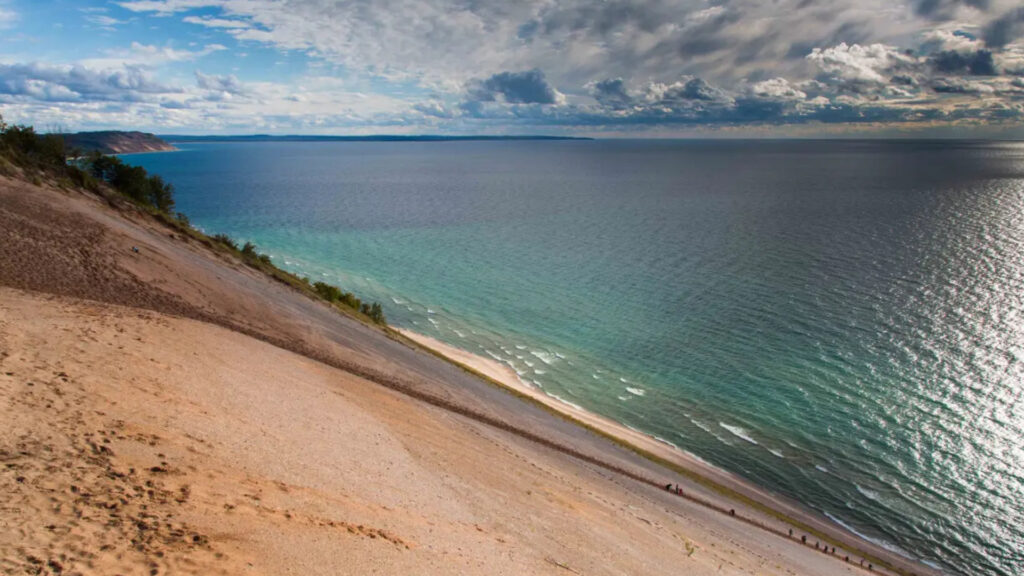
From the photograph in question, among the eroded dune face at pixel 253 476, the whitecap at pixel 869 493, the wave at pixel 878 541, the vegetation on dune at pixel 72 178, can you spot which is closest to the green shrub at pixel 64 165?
the vegetation on dune at pixel 72 178

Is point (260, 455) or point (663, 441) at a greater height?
point (260, 455)

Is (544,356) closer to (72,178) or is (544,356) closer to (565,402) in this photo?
(565,402)

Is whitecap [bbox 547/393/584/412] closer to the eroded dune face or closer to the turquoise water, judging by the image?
the turquoise water

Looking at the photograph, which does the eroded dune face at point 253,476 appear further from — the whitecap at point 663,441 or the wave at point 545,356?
the wave at point 545,356

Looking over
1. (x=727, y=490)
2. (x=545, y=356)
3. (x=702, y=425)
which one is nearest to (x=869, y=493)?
(x=727, y=490)

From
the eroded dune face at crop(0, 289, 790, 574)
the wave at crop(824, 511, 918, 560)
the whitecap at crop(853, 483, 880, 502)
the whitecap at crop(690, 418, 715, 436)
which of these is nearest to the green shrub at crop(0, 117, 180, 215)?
the eroded dune face at crop(0, 289, 790, 574)
